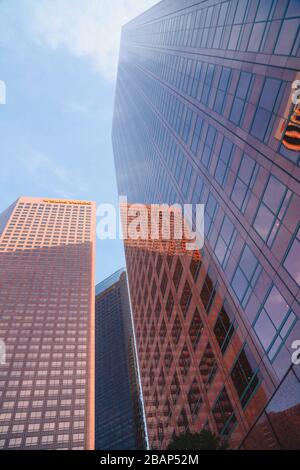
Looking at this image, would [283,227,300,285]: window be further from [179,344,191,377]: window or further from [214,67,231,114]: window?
[179,344,191,377]: window

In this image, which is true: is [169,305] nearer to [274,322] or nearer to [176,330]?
[176,330]

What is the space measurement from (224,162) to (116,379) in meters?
141

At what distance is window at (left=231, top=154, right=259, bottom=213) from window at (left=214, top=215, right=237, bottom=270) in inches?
77.4

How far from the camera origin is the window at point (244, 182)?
22828mm

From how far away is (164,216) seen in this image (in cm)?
4934

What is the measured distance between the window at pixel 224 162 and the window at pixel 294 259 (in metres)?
11.1

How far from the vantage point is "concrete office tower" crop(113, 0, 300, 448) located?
18250mm

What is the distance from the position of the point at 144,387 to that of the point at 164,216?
32.2 m

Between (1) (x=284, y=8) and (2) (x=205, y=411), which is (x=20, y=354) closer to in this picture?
(2) (x=205, y=411)

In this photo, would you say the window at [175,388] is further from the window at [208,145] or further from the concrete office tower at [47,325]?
the concrete office tower at [47,325]

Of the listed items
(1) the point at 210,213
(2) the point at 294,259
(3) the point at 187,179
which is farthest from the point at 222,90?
(2) the point at 294,259

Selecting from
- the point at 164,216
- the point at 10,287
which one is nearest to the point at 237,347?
the point at 164,216

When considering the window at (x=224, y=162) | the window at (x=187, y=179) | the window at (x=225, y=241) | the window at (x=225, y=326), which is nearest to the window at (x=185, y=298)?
the window at (x=225, y=326)

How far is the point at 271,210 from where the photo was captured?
2000cm
